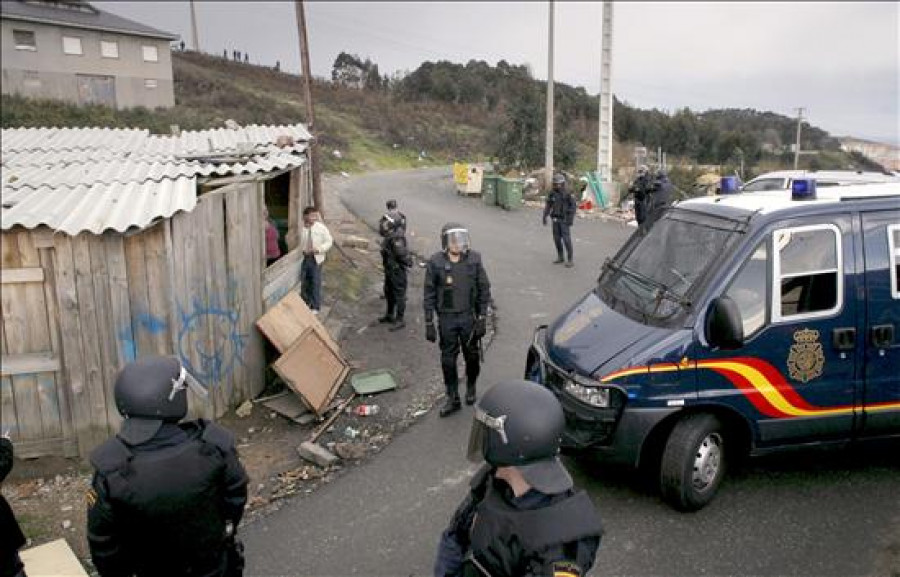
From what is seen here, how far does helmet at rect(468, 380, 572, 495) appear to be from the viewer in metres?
Answer: 2.33

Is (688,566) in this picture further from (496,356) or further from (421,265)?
(421,265)

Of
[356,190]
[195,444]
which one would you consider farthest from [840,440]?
[356,190]

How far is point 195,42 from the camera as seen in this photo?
186 ft

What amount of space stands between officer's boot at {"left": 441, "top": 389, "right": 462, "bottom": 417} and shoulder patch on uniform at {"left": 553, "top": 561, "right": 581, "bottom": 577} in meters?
4.86

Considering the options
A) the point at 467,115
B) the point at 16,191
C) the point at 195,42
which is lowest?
the point at 16,191

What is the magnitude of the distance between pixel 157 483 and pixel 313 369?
176 inches

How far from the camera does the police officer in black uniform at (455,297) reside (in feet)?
22.0

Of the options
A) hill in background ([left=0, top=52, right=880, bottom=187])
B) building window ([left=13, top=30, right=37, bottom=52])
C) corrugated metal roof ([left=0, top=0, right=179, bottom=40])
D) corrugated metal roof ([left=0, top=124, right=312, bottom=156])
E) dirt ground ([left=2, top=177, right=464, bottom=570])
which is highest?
corrugated metal roof ([left=0, top=0, right=179, bottom=40])

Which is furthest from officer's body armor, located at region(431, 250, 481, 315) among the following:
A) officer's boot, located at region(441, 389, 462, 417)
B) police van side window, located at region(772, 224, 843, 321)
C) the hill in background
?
the hill in background

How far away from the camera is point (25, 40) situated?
33.8 m

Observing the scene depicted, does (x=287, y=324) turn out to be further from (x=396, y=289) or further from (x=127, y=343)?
(x=396, y=289)

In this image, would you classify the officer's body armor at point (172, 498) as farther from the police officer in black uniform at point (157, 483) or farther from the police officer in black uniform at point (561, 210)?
the police officer in black uniform at point (561, 210)

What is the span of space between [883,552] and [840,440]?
2.68 feet

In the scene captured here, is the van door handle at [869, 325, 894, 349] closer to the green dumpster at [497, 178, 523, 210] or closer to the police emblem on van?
the police emblem on van
